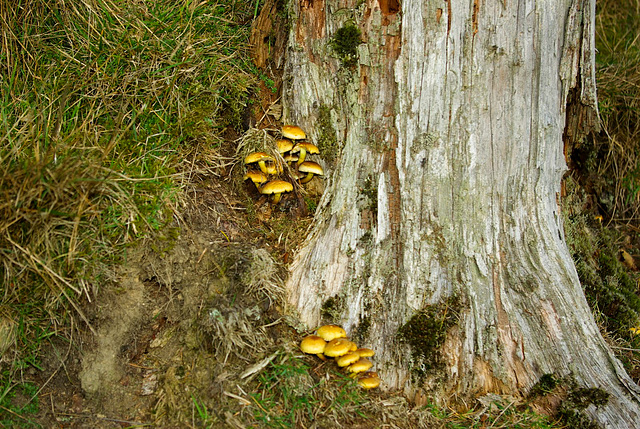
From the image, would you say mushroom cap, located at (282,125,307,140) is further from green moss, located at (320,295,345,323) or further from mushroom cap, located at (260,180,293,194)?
green moss, located at (320,295,345,323)

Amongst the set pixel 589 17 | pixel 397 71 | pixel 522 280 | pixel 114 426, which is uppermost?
pixel 589 17

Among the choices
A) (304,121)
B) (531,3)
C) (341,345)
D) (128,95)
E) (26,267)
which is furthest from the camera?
(304,121)

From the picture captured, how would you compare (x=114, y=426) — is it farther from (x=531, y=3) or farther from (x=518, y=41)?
(x=531, y=3)

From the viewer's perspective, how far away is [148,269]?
2969mm

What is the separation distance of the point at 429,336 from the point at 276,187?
140cm

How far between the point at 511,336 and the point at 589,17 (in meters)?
2.14

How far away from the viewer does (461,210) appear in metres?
3.09

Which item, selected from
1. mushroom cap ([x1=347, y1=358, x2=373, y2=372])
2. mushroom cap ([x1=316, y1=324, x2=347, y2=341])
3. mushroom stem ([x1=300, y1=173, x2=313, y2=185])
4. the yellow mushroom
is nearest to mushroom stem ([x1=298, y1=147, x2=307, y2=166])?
mushroom stem ([x1=300, y1=173, x2=313, y2=185])

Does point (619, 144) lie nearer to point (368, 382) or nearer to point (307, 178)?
point (307, 178)

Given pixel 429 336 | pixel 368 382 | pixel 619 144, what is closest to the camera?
pixel 368 382

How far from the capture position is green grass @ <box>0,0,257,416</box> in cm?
264

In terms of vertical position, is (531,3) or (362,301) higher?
(531,3)

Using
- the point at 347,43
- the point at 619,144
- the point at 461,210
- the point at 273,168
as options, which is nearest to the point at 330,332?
the point at 461,210

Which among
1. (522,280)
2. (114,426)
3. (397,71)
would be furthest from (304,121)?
(114,426)
